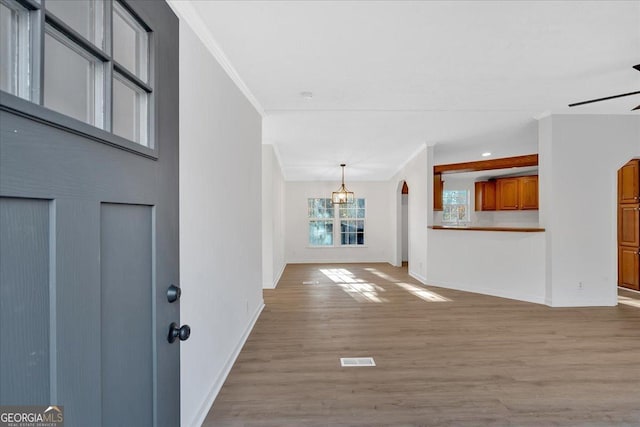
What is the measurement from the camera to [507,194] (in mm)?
7680

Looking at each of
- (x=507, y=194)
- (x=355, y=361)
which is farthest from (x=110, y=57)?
(x=507, y=194)

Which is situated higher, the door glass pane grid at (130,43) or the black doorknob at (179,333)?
the door glass pane grid at (130,43)

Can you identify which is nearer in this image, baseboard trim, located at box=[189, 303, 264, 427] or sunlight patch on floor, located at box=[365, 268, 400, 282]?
baseboard trim, located at box=[189, 303, 264, 427]

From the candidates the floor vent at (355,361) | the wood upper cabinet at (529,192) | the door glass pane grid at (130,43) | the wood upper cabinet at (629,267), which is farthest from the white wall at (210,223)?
the wood upper cabinet at (529,192)

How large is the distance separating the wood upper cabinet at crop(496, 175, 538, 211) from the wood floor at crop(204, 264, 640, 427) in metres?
3.52

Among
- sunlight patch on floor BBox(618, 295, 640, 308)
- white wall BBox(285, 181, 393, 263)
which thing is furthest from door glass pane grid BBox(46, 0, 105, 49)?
white wall BBox(285, 181, 393, 263)

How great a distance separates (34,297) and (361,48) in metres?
2.53

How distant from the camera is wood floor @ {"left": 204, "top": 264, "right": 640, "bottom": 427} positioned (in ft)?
6.35

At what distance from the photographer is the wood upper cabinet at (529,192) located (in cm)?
713

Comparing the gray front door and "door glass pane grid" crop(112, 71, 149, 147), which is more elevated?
"door glass pane grid" crop(112, 71, 149, 147)

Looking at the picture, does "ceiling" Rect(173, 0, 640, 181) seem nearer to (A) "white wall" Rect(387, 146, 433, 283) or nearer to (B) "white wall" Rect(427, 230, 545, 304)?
(A) "white wall" Rect(387, 146, 433, 283)

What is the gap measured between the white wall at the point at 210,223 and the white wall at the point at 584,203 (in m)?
4.14

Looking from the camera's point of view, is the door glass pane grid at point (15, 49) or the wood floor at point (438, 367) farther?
the wood floor at point (438, 367)

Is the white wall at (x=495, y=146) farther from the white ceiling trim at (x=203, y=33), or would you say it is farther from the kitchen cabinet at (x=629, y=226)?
the white ceiling trim at (x=203, y=33)
